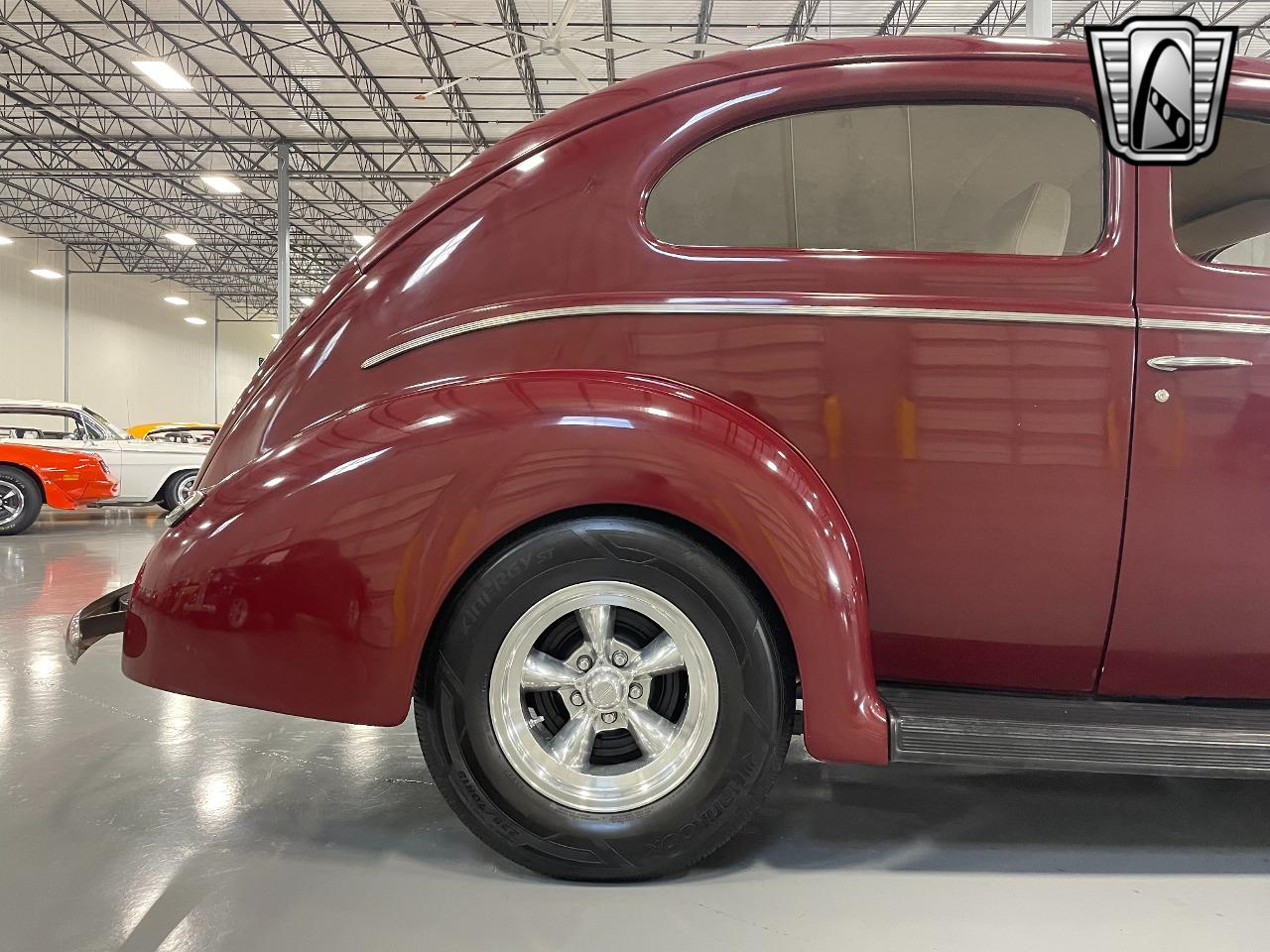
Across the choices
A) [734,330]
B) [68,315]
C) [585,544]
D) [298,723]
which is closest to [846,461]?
[734,330]

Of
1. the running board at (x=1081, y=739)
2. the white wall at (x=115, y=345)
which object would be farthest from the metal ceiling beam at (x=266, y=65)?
the running board at (x=1081, y=739)

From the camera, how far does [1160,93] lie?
86.2 inches

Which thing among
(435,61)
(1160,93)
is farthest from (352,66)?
(1160,93)

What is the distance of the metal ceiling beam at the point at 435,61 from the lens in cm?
1238

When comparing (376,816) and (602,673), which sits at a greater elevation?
(602,673)

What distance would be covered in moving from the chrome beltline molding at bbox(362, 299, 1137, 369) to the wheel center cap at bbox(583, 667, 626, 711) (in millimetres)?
825

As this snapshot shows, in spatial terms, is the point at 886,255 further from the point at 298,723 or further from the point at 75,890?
the point at 298,723

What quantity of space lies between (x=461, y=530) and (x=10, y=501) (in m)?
9.60

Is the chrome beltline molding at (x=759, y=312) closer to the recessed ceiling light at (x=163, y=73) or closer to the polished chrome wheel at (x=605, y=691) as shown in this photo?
the polished chrome wheel at (x=605, y=691)

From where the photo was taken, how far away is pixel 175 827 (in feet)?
7.14

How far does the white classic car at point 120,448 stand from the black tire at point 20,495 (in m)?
0.38

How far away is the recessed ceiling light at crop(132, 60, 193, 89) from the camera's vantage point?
40.2 feet

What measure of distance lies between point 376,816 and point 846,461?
1493 millimetres

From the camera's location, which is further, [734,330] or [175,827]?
[175,827]
